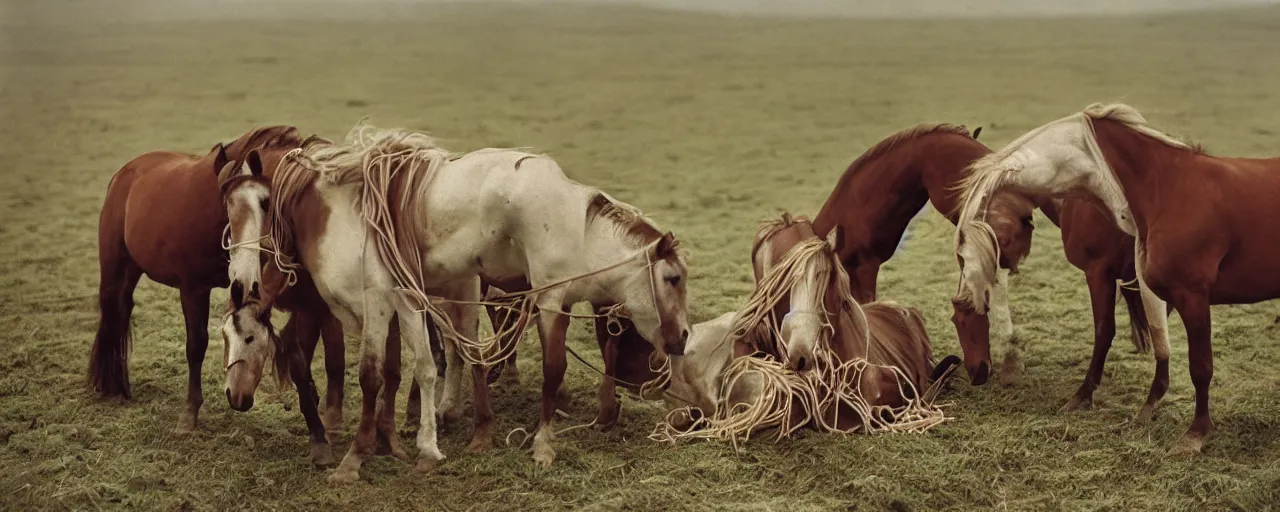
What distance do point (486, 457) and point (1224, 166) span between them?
114 inches

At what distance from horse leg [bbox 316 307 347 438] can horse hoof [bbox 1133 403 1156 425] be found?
123 inches

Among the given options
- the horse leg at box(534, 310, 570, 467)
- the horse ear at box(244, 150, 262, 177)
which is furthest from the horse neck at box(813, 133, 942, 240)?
the horse ear at box(244, 150, 262, 177)

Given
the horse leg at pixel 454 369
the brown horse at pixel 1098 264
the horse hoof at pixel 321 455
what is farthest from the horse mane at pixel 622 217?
the brown horse at pixel 1098 264

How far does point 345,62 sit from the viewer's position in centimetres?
1288

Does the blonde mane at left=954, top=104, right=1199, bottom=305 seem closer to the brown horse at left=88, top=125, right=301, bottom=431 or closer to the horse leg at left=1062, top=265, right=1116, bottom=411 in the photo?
the horse leg at left=1062, top=265, right=1116, bottom=411

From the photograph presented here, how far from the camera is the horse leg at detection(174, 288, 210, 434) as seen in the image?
482 centimetres

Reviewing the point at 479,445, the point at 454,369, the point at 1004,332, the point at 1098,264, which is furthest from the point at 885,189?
the point at 479,445

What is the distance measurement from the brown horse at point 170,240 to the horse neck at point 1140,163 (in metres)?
3.13

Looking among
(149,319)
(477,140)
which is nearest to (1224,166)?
(149,319)

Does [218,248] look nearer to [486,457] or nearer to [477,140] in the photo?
[486,457]

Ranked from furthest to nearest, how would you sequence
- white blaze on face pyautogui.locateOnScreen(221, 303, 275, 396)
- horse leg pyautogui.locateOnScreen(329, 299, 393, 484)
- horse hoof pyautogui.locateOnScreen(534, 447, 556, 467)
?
horse hoof pyautogui.locateOnScreen(534, 447, 556, 467) < horse leg pyautogui.locateOnScreen(329, 299, 393, 484) < white blaze on face pyautogui.locateOnScreen(221, 303, 275, 396)

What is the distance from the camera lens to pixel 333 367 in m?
4.68

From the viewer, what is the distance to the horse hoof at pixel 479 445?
450cm

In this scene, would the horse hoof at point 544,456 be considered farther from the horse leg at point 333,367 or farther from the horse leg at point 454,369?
the horse leg at point 333,367
